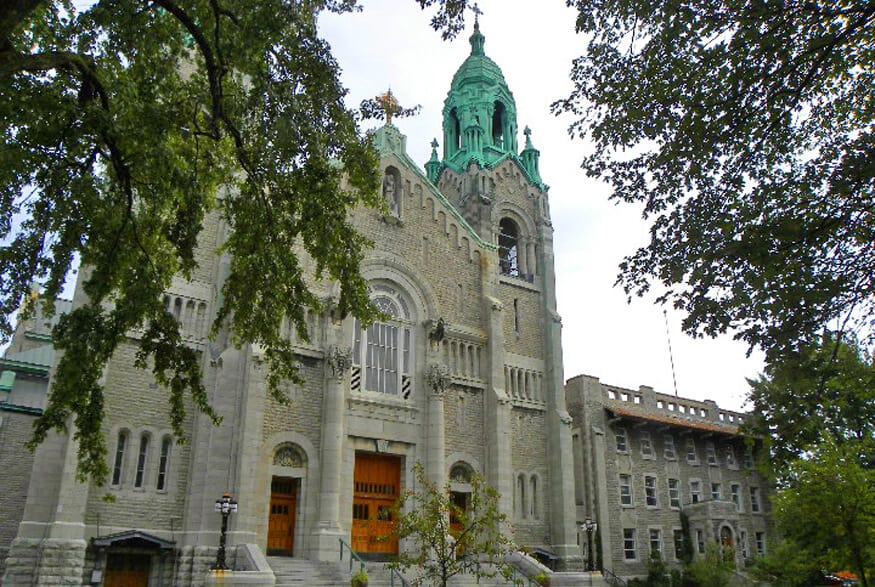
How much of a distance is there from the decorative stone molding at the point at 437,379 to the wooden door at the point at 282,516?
6.14m

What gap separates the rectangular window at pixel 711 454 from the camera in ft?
128

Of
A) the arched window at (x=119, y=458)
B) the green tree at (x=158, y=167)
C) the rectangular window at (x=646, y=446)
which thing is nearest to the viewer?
the green tree at (x=158, y=167)

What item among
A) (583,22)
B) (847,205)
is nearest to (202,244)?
(583,22)

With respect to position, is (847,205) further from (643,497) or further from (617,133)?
(643,497)

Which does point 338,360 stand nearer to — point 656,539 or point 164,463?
point 164,463

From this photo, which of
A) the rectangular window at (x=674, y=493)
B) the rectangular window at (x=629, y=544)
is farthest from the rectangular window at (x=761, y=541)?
the rectangular window at (x=629, y=544)

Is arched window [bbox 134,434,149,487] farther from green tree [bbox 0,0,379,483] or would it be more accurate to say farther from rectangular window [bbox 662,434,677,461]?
rectangular window [bbox 662,434,677,461]

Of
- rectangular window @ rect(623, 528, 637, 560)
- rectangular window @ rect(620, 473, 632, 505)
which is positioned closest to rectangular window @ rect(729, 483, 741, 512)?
rectangular window @ rect(620, 473, 632, 505)

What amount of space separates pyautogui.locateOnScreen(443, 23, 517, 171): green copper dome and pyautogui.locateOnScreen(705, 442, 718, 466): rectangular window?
1878cm

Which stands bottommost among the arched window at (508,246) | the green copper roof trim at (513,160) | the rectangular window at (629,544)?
the rectangular window at (629,544)

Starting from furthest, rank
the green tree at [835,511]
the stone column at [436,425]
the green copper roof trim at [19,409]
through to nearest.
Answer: the stone column at [436,425] → the green copper roof trim at [19,409] → the green tree at [835,511]

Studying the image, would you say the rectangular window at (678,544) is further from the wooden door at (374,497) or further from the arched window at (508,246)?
the wooden door at (374,497)

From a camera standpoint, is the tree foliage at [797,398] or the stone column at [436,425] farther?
the stone column at [436,425]

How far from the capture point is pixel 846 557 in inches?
760
